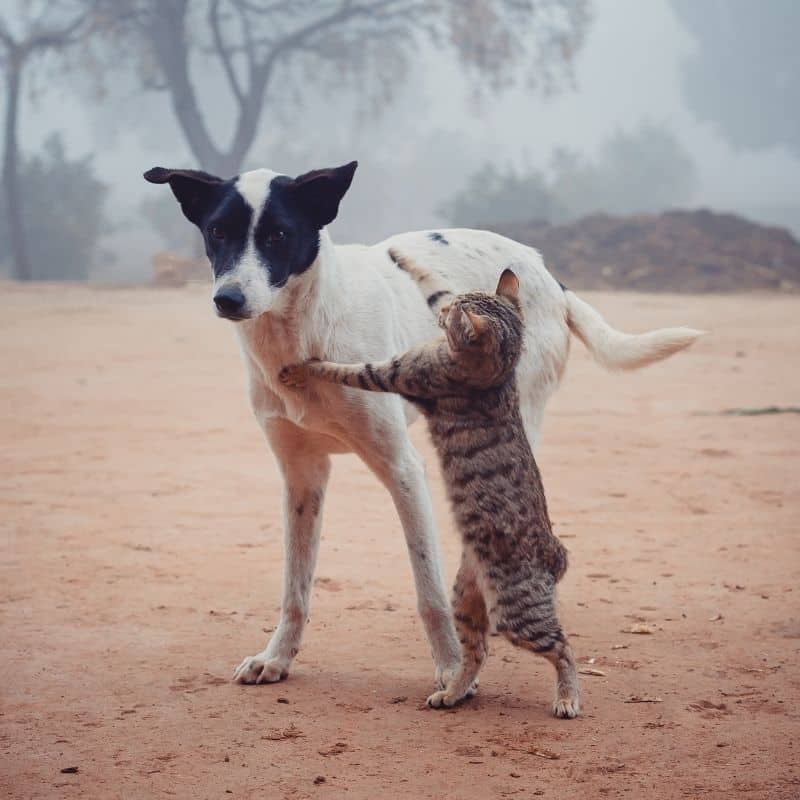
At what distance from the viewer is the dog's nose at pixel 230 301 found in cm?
363

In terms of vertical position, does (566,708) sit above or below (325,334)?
below

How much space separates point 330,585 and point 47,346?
32.9 feet

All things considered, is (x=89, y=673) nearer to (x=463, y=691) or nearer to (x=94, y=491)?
(x=463, y=691)

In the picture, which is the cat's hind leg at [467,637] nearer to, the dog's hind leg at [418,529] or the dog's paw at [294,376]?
the dog's hind leg at [418,529]

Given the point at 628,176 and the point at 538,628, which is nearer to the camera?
the point at 538,628

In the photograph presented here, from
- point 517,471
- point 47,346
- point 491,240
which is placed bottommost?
point 47,346

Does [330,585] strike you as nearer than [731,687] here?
No

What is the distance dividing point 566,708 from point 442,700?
0.42m

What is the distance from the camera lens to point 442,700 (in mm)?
3852

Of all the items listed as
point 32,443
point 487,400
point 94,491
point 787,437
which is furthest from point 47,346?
point 487,400

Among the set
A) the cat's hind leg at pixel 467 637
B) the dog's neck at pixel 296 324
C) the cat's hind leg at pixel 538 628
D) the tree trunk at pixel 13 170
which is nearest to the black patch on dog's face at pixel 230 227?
the dog's neck at pixel 296 324

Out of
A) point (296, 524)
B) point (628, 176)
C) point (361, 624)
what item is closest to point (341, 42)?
point (628, 176)

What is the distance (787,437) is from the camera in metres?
8.54

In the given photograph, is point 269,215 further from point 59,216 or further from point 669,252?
point 59,216
